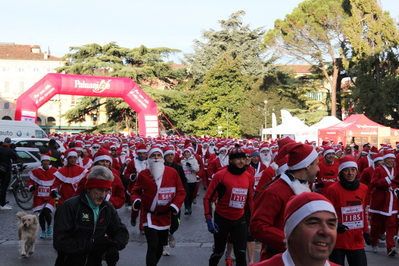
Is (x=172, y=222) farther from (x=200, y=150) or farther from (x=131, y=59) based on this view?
(x=131, y=59)

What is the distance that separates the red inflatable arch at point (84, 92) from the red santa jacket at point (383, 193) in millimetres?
25853

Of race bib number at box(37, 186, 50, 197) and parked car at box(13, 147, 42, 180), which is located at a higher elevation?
parked car at box(13, 147, 42, 180)

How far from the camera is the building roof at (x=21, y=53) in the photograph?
85312 mm

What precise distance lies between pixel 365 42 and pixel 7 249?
3661cm

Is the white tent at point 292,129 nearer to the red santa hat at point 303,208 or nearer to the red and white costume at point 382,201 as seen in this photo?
the red and white costume at point 382,201

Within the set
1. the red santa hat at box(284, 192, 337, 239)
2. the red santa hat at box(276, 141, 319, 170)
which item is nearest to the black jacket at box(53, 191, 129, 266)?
the red santa hat at box(276, 141, 319, 170)

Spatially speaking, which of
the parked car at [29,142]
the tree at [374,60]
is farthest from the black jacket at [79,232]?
the tree at [374,60]

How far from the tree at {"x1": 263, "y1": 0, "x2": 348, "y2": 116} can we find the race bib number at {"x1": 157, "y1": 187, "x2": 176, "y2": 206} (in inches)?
1602

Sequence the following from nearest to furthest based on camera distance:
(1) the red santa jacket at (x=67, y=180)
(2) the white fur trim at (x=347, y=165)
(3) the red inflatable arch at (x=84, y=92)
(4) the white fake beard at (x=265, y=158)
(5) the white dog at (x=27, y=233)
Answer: (2) the white fur trim at (x=347, y=165)
(5) the white dog at (x=27, y=233)
(1) the red santa jacket at (x=67, y=180)
(4) the white fake beard at (x=265, y=158)
(3) the red inflatable arch at (x=84, y=92)

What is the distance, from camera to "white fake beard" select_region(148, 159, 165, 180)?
6785 mm

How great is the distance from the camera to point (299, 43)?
156 ft

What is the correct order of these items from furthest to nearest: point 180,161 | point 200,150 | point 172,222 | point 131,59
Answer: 1. point 131,59
2. point 200,150
3. point 180,161
4. point 172,222

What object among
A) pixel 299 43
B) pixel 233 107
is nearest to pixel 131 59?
pixel 233 107

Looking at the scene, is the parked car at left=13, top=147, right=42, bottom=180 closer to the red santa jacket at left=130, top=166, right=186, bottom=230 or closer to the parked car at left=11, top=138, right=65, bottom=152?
the parked car at left=11, top=138, right=65, bottom=152
